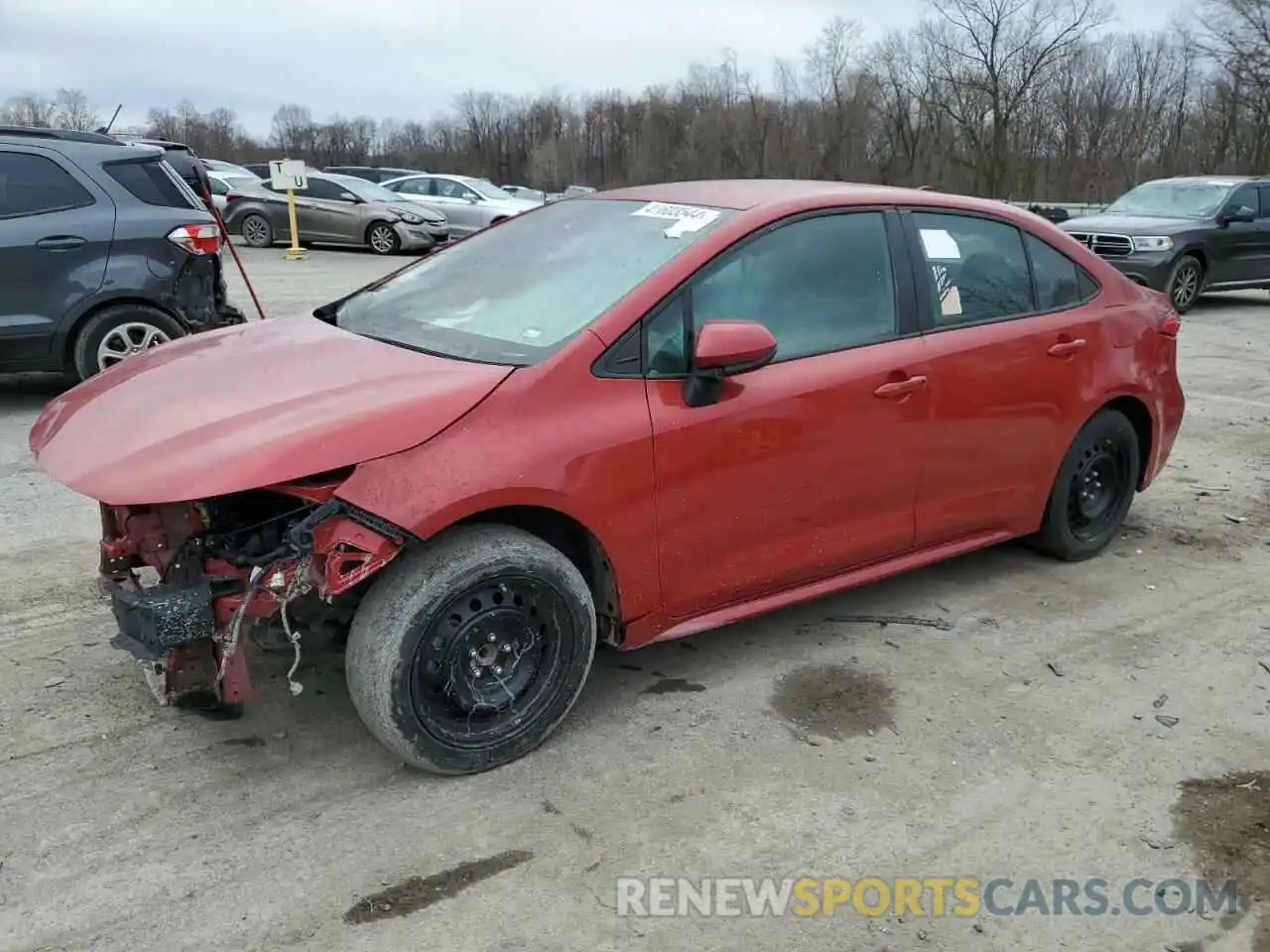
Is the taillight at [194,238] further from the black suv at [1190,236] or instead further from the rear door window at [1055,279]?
the black suv at [1190,236]

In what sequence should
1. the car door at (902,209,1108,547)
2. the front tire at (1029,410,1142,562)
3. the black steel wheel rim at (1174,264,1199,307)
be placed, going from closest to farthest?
the car door at (902,209,1108,547)
the front tire at (1029,410,1142,562)
the black steel wheel rim at (1174,264,1199,307)

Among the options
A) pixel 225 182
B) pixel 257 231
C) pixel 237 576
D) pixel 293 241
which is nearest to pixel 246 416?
pixel 237 576

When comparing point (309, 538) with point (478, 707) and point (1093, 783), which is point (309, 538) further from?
point (1093, 783)

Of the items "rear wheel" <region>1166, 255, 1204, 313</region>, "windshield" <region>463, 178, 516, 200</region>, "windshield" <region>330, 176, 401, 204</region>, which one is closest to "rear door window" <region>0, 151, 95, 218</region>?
"rear wheel" <region>1166, 255, 1204, 313</region>

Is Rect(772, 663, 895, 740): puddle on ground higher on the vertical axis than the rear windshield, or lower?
lower

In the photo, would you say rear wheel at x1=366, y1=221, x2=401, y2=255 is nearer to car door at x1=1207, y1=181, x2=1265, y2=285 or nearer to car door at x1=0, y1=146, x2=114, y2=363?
car door at x1=0, y1=146, x2=114, y2=363

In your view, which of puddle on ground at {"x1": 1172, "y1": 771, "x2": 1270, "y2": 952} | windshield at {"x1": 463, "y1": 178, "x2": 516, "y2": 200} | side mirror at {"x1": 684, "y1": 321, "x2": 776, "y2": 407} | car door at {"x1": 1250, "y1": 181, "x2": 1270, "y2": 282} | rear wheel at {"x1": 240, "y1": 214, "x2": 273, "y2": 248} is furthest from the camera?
windshield at {"x1": 463, "y1": 178, "x2": 516, "y2": 200}

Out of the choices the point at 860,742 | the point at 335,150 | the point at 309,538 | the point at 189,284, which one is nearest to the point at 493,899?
the point at 309,538

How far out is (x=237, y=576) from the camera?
9.24 feet

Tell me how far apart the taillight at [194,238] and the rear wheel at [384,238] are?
12.4 meters

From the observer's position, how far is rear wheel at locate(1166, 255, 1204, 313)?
13.0 meters

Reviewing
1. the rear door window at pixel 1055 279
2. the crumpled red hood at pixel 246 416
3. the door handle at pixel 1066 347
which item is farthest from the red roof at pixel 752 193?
the crumpled red hood at pixel 246 416

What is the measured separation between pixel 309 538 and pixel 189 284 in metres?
5.11

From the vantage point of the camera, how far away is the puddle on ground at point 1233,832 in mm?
2668
